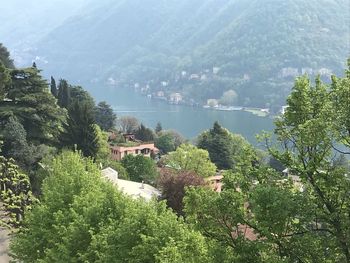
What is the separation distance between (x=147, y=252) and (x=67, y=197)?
5.08m

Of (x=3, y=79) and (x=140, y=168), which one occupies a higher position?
(x=3, y=79)

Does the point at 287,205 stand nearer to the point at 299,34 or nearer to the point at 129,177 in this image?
the point at 129,177

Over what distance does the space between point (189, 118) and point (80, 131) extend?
359 ft

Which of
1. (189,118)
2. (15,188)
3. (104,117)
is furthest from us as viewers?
(189,118)

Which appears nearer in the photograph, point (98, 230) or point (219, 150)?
point (98, 230)

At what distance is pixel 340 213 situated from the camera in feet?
25.0

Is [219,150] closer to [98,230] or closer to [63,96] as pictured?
[63,96]

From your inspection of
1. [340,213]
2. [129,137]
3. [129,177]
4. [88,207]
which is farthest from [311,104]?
[129,137]

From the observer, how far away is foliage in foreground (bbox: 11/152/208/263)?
32.8ft

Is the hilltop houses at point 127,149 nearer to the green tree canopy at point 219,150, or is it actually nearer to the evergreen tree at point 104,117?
the green tree canopy at point 219,150

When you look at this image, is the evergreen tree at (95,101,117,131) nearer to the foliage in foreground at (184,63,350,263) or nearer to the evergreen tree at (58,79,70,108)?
the evergreen tree at (58,79,70,108)

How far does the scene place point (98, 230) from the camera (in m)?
12.2

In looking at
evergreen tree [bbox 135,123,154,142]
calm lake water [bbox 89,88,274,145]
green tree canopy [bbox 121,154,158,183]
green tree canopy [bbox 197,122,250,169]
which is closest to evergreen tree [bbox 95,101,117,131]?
evergreen tree [bbox 135,123,154,142]

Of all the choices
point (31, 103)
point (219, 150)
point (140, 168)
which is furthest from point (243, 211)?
point (219, 150)
